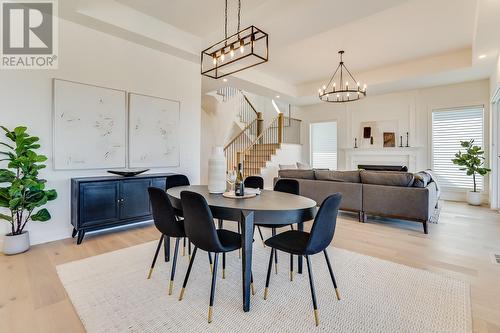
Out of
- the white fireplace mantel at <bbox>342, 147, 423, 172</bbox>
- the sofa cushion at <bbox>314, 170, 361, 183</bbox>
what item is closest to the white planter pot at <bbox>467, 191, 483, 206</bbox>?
the white fireplace mantel at <bbox>342, 147, 423, 172</bbox>

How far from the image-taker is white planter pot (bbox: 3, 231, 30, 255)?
285 cm

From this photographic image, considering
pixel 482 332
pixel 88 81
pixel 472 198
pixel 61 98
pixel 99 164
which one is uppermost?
pixel 88 81

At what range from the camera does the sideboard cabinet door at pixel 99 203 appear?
10.4 feet

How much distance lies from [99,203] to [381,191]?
13.3ft

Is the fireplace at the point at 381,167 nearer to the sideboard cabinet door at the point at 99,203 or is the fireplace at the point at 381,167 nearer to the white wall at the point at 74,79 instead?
the white wall at the point at 74,79

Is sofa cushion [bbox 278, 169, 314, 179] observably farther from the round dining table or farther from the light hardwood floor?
the round dining table

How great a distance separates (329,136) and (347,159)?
105 cm

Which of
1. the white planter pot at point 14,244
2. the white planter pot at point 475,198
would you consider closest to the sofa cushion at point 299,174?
the white planter pot at point 475,198

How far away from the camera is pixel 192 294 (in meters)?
2.05

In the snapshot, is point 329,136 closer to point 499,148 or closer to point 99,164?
point 499,148

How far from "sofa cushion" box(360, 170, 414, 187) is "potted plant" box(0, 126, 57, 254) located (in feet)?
14.4

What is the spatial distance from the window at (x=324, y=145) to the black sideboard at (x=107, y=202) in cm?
609

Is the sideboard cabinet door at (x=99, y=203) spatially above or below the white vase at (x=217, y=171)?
below

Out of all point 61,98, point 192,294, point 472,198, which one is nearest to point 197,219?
point 192,294
